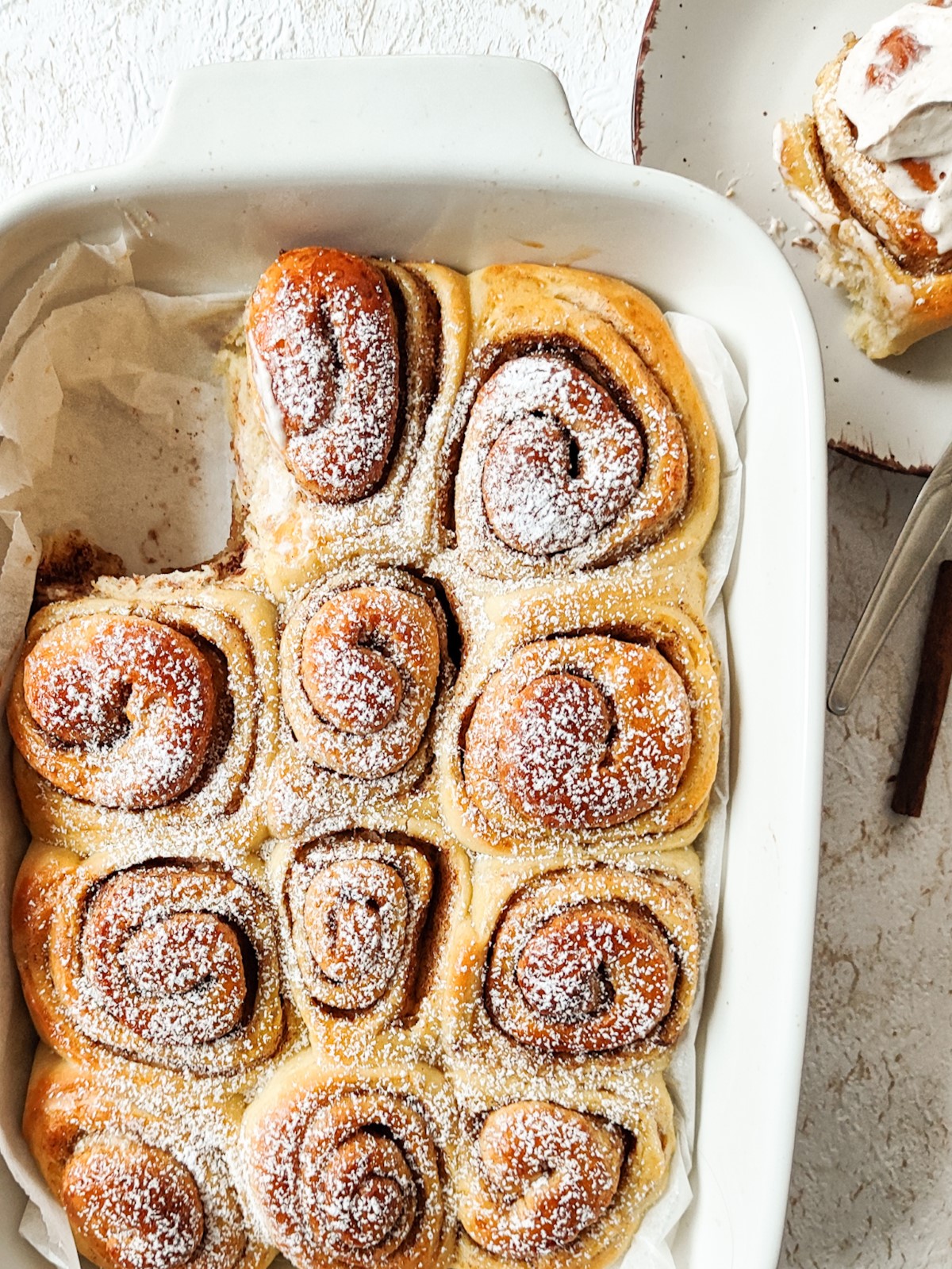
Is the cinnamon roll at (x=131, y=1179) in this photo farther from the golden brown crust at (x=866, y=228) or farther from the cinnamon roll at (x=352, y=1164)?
the golden brown crust at (x=866, y=228)

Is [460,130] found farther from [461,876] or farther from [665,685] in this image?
[461,876]

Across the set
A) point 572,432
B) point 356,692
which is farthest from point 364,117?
point 356,692

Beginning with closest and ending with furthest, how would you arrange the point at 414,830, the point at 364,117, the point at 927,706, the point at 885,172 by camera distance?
1. the point at 364,117
2. the point at 414,830
3. the point at 885,172
4. the point at 927,706

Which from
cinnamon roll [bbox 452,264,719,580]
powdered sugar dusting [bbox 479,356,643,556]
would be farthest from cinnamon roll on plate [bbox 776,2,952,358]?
powdered sugar dusting [bbox 479,356,643,556]

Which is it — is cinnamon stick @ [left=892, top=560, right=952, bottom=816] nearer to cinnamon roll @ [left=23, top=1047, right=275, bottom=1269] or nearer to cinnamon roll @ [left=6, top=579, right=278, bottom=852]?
cinnamon roll @ [left=6, top=579, right=278, bottom=852]

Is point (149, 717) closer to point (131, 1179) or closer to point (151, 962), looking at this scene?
point (151, 962)

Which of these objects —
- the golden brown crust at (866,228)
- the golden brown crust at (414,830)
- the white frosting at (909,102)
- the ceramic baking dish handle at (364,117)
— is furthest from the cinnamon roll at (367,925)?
the white frosting at (909,102)

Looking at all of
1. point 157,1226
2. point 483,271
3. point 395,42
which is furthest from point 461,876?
point 395,42
